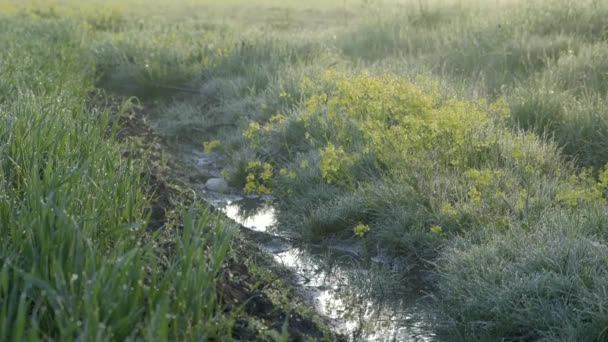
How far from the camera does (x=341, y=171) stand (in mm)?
5652

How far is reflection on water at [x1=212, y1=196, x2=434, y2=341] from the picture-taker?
12.7 feet

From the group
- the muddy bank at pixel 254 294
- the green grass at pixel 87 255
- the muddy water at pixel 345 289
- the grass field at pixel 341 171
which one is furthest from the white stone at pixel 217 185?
the green grass at pixel 87 255

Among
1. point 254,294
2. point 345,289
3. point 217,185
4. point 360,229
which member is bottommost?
point 217,185

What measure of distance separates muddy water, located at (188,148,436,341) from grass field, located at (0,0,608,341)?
14 cm

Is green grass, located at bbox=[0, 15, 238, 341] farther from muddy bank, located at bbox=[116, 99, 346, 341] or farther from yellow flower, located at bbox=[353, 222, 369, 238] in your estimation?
yellow flower, located at bbox=[353, 222, 369, 238]

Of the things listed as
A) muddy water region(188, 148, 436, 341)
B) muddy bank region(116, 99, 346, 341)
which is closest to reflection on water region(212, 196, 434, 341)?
muddy water region(188, 148, 436, 341)

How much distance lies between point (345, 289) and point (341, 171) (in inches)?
55.9

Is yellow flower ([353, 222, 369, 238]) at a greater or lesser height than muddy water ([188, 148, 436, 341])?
greater

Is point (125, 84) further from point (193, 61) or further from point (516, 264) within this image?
point (516, 264)

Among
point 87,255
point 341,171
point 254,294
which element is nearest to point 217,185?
point 341,171

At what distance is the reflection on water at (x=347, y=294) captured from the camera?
3.88 m

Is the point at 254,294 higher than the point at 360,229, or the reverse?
the point at 254,294

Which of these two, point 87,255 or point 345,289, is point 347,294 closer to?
point 345,289

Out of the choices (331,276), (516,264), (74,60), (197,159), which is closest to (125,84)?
(74,60)
